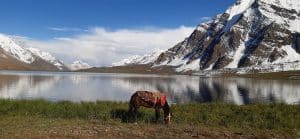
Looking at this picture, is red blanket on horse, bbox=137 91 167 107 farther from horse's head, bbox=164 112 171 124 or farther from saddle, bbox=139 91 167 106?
horse's head, bbox=164 112 171 124

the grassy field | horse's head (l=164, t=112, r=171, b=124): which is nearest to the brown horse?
horse's head (l=164, t=112, r=171, b=124)

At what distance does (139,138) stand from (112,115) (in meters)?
8.71

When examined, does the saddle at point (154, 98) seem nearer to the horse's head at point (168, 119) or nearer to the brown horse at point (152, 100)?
the brown horse at point (152, 100)

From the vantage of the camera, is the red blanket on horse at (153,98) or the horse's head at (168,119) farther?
the red blanket on horse at (153,98)

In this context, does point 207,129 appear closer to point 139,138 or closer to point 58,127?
point 139,138

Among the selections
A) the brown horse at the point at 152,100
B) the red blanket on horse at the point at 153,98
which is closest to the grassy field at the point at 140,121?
the brown horse at the point at 152,100

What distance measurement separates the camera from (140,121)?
30.9 metres

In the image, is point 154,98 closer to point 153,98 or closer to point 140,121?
point 153,98

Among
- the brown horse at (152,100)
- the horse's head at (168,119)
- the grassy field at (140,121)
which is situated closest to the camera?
the grassy field at (140,121)

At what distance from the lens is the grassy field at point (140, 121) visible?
25391mm

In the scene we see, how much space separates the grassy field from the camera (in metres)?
25.4

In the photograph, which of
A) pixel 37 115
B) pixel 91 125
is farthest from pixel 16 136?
pixel 37 115

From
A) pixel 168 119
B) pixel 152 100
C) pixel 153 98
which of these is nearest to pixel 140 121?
pixel 152 100

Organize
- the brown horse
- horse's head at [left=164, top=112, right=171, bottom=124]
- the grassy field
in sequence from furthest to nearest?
the brown horse, horse's head at [left=164, top=112, right=171, bottom=124], the grassy field
